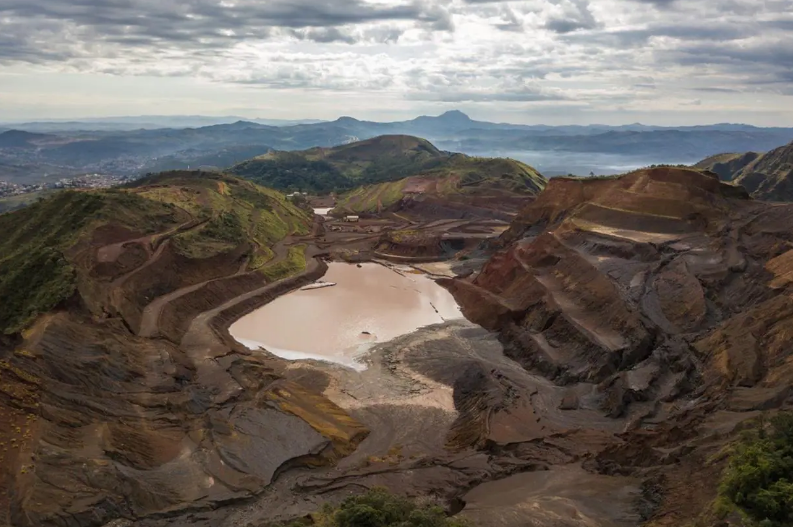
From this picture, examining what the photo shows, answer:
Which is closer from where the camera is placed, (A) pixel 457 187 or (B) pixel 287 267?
(B) pixel 287 267

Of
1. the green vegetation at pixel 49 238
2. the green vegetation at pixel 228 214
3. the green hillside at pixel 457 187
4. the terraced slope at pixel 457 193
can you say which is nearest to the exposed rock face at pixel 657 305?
the green vegetation at pixel 228 214

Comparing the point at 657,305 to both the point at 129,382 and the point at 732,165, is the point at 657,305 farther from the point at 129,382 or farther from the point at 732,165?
the point at 732,165

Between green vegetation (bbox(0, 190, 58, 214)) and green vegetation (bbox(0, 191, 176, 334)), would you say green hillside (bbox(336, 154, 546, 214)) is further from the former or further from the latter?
green vegetation (bbox(0, 190, 58, 214))

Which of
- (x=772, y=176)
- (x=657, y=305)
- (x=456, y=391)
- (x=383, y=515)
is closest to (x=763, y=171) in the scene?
(x=772, y=176)

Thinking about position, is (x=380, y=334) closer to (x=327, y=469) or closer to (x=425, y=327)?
(x=425, y=327)

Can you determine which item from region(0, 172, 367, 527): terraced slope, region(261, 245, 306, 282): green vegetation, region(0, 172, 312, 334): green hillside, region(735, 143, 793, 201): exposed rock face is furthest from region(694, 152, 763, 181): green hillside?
region(0, 172, 367, 527): terraced slope

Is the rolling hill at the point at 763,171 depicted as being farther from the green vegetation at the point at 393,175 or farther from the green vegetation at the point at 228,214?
the green vegetation at the point at 228,214

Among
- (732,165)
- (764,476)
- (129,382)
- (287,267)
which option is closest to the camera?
(764,476)
